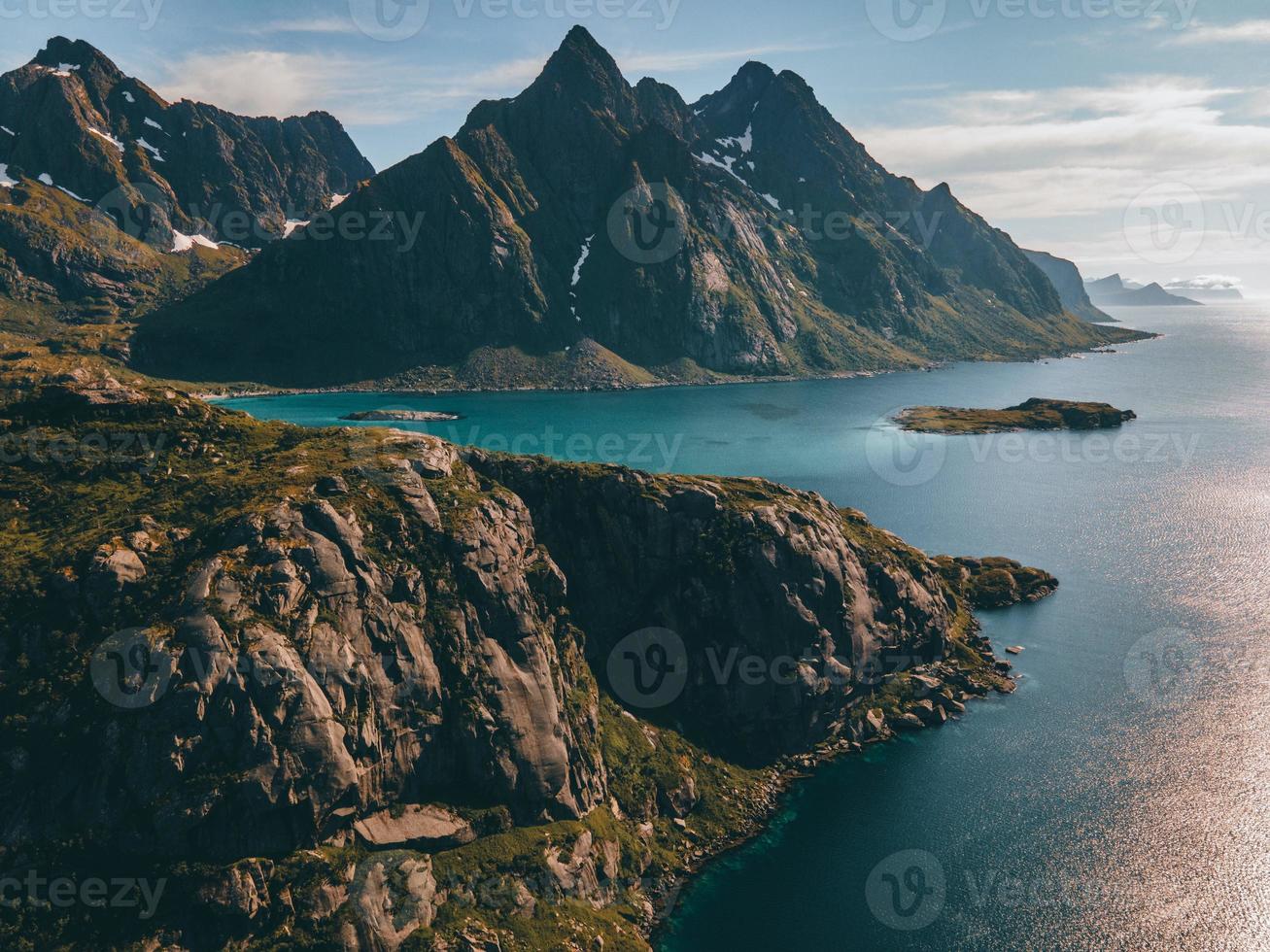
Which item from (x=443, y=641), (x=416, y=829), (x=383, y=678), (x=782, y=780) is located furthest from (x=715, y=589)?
(x=416, y=829)

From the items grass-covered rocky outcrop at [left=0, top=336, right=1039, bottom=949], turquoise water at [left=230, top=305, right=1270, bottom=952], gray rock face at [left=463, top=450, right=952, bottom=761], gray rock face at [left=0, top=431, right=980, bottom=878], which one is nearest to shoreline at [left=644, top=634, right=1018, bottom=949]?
grass-covered rocky outcrop at [left=0, top=336, right=1039, bottom=949]

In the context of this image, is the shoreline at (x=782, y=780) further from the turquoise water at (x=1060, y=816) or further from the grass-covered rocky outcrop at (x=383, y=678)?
the turquoise water at (x=1060, y=816)

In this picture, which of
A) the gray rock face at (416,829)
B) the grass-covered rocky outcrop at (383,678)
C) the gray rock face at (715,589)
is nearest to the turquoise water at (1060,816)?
the grass-covered rocky outcrop at (383,678)

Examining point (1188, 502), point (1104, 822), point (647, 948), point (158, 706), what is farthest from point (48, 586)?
point (1188, 502)

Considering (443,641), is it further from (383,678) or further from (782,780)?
(782,780)

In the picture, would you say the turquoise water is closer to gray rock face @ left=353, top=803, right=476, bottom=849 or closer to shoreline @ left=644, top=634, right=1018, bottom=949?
shoreline @ left=644, top=634, right=1018, bottom=949

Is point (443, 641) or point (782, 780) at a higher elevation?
point (443, 641)

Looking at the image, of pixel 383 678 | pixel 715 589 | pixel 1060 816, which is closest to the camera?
pixel 383 678

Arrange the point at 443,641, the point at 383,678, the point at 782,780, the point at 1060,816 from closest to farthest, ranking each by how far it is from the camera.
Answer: the point at 383,678 → the point at 443,641 → the point at 1060,816 → the point at 782,780

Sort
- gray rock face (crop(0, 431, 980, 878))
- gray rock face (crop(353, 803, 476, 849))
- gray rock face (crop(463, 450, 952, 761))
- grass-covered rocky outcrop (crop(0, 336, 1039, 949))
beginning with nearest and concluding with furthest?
1. grass-covered rocky outcrop (crop(0, 336, 1039, 949))
2. gray rock face (crop(0, 431, 980, 878))
3. gray rock face (crop(353, 803, 476, 849))
4. gray rock face (crop(463, 450, 952, 761))
